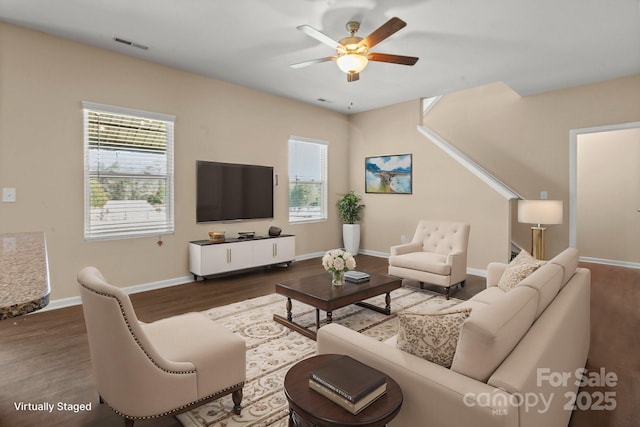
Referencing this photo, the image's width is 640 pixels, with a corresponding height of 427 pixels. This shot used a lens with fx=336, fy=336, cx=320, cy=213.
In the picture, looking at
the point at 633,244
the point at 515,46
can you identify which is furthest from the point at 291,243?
the point at 633,244

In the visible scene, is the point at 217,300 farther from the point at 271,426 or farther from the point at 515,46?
the point at 515,46

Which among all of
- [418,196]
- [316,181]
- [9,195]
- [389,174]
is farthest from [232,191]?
[418,196]

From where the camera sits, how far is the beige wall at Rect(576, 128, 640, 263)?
18.9ft

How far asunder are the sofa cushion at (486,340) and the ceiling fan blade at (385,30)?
7.54 ft

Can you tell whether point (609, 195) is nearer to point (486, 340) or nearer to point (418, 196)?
point (418, 196)

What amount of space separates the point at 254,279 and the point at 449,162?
12.4 ft

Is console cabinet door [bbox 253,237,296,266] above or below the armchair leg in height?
above

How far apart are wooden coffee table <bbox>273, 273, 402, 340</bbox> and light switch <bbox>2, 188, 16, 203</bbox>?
2.89 meters

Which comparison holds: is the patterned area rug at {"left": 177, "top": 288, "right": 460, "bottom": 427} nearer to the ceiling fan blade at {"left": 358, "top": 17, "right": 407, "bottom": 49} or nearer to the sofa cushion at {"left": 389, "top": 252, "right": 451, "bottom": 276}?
the sofa cushion at {"left": 389, "top": 252, "right": 451, "bottom": 276}

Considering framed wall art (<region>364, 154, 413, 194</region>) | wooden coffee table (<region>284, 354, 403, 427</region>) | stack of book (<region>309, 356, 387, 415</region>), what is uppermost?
framed wall art (<region>364, 154, 413, 194</region>)

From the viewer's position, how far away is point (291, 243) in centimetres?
573

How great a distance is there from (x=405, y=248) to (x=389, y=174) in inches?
94.0

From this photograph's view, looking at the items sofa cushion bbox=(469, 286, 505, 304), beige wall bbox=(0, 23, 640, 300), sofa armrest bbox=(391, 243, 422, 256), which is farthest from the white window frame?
sofa cushion bbox=(469, 286, 505, 304)

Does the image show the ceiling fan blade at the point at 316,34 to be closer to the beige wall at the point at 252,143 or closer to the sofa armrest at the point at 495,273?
the beige wall at the point at 252,143
